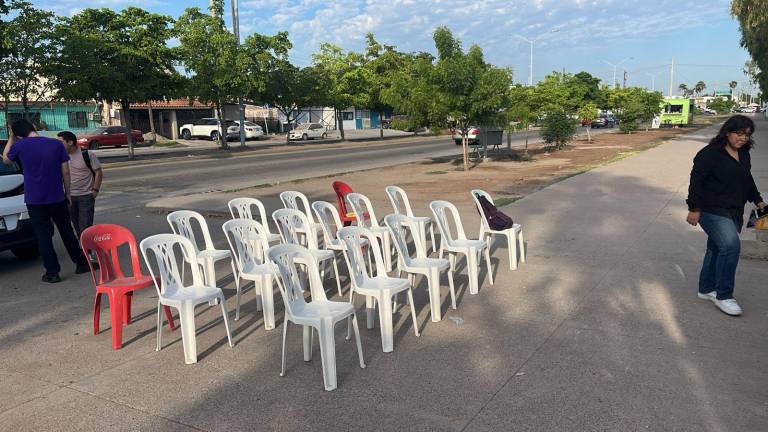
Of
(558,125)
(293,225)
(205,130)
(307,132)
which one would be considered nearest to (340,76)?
(307,132)

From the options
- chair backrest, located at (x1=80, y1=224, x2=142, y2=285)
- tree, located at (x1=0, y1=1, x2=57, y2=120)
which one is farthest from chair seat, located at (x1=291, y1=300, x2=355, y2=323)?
tree, located at (x1=0, y1=1, x2=57, y2=120)

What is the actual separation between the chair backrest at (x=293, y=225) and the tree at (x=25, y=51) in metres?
17.8

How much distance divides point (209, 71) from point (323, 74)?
1140 centimetres

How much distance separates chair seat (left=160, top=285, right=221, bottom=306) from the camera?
4.27 meters

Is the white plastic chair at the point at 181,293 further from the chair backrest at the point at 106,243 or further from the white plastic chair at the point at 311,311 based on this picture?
the white plastic chair at the point at 311,311

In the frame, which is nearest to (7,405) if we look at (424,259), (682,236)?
(424,259)

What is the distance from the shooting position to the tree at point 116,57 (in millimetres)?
22219

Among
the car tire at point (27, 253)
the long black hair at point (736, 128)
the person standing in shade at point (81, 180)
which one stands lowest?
the car tire at point (27, 253)

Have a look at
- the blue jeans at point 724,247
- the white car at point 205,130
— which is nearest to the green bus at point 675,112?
the white car at point 205,130

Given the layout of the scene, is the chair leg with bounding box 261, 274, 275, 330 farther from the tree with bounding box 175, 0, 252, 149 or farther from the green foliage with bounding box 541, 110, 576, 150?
the tree with bounding box 175, 0, 252, 149

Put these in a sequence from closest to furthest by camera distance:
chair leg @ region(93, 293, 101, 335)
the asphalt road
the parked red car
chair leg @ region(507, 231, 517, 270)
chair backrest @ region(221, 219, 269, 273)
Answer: chair leg @ region(93, 293, 101, 335) → chair backrest @ region(221, 219, 269, 273) → chair leg @ region(507, 231, 517, 270) → the asphalt road → the parked red car

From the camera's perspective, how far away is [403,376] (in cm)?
396

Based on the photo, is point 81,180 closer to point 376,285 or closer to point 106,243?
point 106,243

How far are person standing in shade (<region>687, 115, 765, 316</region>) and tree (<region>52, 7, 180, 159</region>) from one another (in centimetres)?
2258
